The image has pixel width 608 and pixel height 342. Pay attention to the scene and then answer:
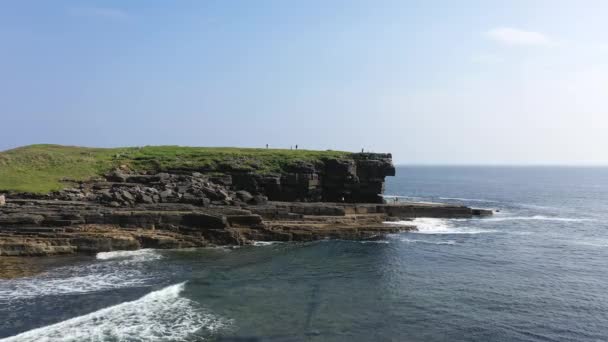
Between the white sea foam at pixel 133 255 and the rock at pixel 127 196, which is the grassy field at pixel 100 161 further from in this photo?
the white sea foam at pixel 133 255

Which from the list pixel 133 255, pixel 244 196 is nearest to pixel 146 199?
pixel 133 255

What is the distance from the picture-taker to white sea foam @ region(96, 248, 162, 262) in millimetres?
38159

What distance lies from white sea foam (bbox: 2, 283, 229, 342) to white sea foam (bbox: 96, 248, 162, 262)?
35.2ft

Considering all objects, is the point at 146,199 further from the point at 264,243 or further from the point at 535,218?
the point at 535,218

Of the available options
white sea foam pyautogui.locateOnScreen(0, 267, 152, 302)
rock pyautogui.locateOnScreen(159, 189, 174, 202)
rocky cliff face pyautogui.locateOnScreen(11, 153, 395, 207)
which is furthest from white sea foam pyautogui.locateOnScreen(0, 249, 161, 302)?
rock pyautogui.locateOnScreen(159, 189, 174, 202)

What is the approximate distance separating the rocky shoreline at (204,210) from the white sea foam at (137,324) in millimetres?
15818

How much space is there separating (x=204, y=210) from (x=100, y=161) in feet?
Result: 80.0

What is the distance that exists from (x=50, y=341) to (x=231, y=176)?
42017 millimetres

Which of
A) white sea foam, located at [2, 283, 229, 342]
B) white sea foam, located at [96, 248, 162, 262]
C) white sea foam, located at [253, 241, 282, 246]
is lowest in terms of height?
white sea foam, located at [2, 283, 229, 342]

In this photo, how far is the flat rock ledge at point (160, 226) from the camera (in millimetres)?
39469

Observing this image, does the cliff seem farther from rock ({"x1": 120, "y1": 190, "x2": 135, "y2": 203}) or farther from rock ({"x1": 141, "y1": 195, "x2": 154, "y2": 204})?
rock ({"x1": 120, "y1": 190, "x2": 135, "y2": 203})

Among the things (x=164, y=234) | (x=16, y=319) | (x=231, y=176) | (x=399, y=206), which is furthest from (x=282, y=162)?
(x=16, y=319)

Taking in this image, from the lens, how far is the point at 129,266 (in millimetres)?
35656

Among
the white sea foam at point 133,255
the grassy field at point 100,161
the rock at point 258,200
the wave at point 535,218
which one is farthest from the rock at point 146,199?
the wave at point 535,218
